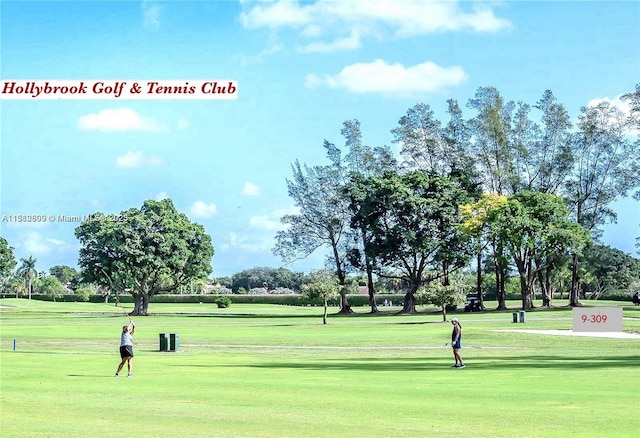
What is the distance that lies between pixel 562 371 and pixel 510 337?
23.9m

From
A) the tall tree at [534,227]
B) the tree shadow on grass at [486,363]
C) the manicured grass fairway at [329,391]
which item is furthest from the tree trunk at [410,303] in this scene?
the tree shadow on grass at [486,363]

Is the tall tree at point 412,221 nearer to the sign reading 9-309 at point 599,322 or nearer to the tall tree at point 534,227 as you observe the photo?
the tall tree at point 534,227

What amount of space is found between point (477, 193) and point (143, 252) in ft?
151

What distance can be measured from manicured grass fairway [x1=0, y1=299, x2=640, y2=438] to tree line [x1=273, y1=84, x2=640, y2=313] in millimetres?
54050

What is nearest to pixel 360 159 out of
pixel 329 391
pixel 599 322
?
pixel 599 322

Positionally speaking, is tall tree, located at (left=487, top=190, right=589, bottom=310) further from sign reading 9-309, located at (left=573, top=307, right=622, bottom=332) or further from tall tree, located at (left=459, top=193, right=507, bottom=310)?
sign reading 9-309, located at (left=573, top=307, right=622, bottom=332)

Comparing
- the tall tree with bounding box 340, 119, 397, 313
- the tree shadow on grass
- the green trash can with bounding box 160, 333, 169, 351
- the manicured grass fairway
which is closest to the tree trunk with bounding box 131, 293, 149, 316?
the tall tree with bounding box 340, 119, 397, 313

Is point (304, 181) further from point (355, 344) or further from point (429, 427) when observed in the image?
point (429, 427)

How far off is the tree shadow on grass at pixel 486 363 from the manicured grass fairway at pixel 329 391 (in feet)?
0.17

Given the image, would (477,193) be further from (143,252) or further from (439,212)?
(143,252)

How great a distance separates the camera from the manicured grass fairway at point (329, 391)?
1912cm

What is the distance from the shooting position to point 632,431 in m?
18.2

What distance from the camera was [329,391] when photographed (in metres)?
26.5

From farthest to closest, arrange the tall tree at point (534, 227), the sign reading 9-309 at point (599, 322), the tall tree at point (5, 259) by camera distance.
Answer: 1. the tall tree at point (5, 259)
2. the tall tree at point (534, 227)
3. the sign reading 9-309 at point (599, 322)
